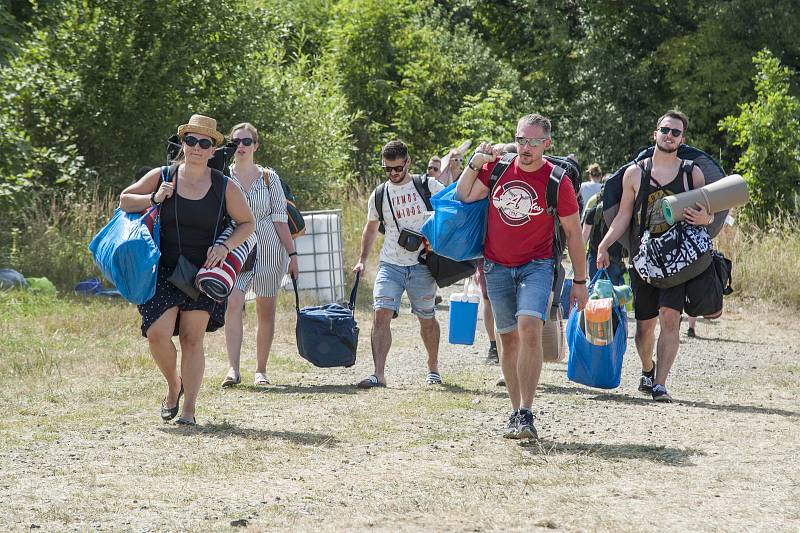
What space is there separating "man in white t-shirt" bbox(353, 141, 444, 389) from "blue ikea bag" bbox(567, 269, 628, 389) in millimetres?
1219

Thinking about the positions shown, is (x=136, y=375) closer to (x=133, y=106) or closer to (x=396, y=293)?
(x=396, y=293)

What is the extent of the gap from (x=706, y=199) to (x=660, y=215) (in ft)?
1.29

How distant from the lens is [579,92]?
34.4m

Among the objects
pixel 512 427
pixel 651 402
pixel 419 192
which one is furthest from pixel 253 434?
pixel 651 402

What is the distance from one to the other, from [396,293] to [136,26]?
34.8 ft

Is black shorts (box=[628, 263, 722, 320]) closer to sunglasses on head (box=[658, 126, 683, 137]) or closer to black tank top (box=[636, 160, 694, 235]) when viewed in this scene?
black tank top (box=[636, 160, 694, 235])

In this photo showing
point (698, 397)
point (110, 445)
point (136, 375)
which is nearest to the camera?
point (110, 445)

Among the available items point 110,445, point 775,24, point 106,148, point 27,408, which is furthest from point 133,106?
point 775,24

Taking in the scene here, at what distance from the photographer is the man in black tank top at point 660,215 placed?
28.3 ft

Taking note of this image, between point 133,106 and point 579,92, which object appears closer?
point 133,106

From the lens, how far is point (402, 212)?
9.50 m

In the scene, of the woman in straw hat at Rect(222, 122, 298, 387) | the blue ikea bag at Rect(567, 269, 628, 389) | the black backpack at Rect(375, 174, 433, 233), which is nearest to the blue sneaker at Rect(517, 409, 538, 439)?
the blue ikea bag at Rect(567, 269, 628, 389)

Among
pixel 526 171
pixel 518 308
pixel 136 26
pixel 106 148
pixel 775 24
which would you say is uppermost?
pixel 775 24

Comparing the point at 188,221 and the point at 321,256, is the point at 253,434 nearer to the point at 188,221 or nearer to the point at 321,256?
the point at 188,221
